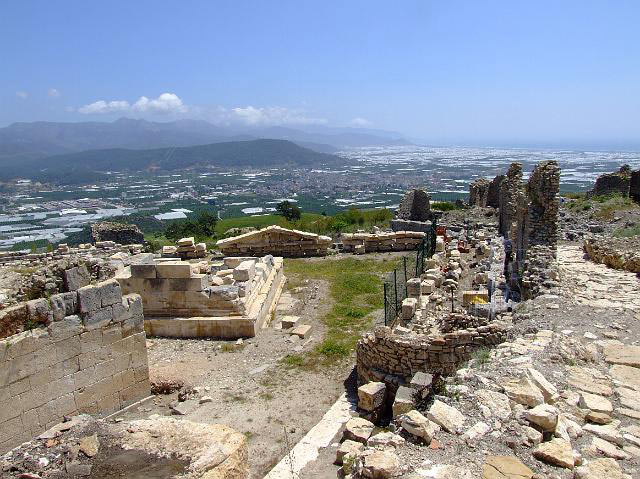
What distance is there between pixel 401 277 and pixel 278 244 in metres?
5.76

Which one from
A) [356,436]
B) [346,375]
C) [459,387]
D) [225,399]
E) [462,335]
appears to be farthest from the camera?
[346,375]

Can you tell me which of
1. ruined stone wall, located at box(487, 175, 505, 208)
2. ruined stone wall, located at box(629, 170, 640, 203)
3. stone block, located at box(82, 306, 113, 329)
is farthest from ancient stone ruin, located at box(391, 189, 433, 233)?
stone block, located at box(82, 306, 113, 329)

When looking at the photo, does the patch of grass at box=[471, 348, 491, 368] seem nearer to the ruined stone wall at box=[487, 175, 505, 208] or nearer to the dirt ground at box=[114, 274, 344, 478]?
the dirt ground at box=[114, 274, 344, 478]

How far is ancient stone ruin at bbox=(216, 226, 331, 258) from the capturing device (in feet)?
62.5

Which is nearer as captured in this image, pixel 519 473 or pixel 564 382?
pixel 519 473

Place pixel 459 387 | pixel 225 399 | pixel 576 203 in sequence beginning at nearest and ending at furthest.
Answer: pixel 459 387 → pixel 225 399 → pixel 576 203

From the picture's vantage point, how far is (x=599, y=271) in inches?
→ 409

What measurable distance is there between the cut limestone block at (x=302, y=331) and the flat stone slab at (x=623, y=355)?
6048mm

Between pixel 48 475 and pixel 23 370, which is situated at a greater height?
pixel 23 370

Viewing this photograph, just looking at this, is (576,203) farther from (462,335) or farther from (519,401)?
(519,401)

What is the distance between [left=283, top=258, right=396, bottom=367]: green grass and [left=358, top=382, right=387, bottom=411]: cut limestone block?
2254 millimetres

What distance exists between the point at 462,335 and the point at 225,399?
390 cm

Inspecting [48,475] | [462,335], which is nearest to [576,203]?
[462,335]

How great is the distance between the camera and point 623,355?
5.93 m
